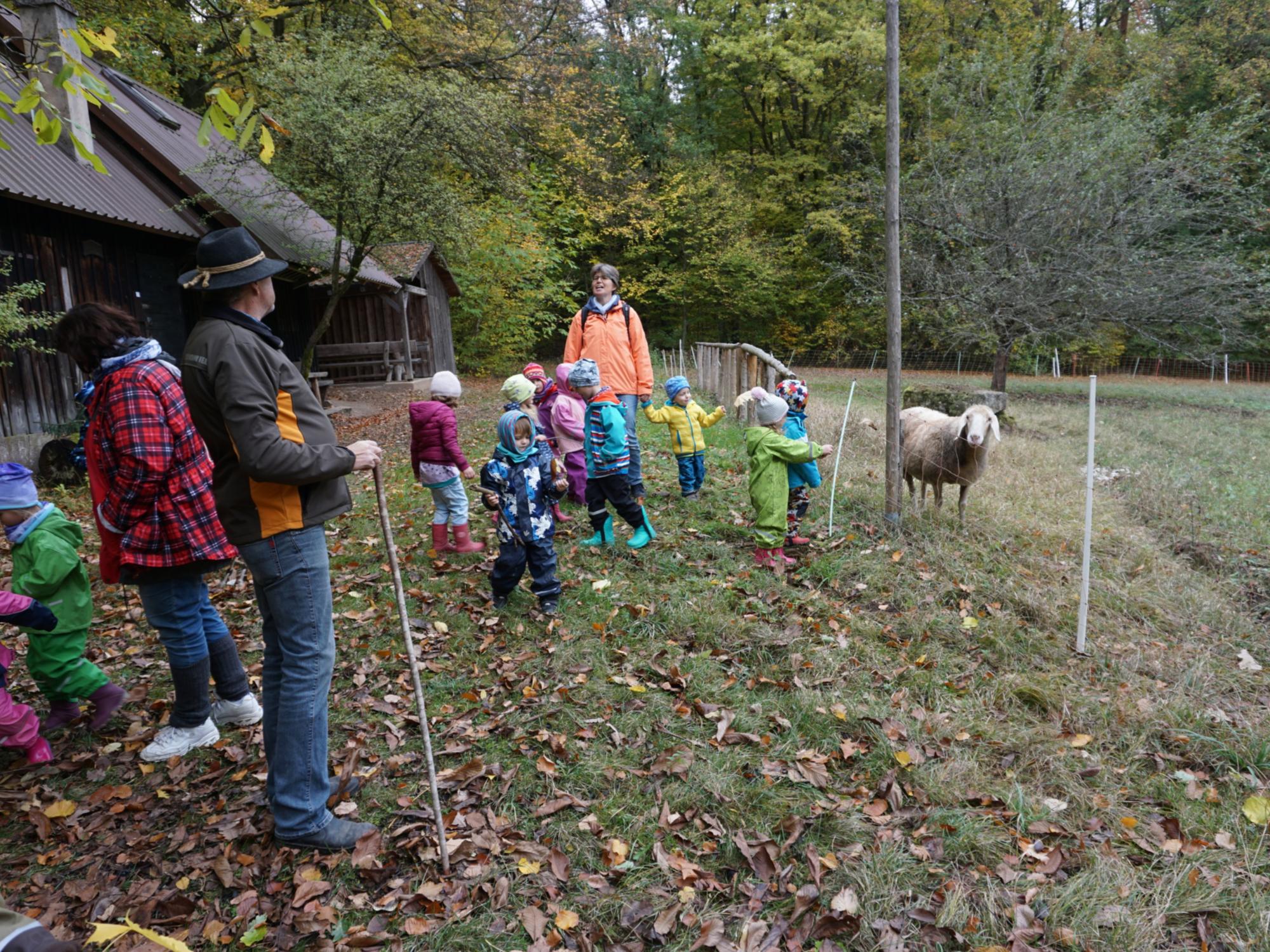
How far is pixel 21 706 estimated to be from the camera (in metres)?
3.38

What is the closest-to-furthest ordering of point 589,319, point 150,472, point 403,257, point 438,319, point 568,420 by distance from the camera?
point 150,472 < point 589,319 < point 568,420 < point 403,257 < point 438,319

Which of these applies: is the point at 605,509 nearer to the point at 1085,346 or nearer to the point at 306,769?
the point at 306,769

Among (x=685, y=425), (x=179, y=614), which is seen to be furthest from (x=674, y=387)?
(x=179, y=614)

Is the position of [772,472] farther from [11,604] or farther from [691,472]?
[11,604]

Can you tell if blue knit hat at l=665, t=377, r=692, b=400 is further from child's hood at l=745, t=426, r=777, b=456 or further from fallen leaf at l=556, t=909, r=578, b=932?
fallen leaf at l=556, t=909, r=578, b=932

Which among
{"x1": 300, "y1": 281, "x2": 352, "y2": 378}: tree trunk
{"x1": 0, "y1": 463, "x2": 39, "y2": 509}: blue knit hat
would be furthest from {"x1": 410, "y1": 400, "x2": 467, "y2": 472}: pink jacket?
{"x1": 300, "y1": 281, "x2": 352, "y2": 378}: tree trunk

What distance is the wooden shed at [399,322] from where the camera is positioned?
17719 millimetres

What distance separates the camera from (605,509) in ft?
20.3

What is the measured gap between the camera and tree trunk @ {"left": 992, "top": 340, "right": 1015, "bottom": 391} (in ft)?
58.4

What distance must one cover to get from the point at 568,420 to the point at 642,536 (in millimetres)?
1306

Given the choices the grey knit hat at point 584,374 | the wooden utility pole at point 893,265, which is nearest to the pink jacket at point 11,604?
the grey knit hat at point 584,374

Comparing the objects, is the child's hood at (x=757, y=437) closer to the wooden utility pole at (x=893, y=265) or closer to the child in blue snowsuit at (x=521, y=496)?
the wooden utility pole at (x=893, y=265)

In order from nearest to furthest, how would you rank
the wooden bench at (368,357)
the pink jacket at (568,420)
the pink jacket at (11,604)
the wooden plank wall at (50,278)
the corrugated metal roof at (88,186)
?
1. the pink jacket at (11,604)
2. the pink jacket at (568,420)
3. the corrugated metal roof at (88,186)
4. the wooden plank wall at (50,278)
5. the wooden bench at (368,357)

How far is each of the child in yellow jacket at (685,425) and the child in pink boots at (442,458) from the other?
78.8 inches
